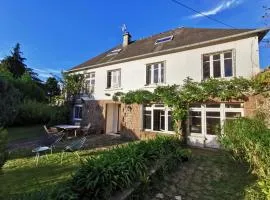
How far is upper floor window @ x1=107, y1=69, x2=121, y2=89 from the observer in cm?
1660

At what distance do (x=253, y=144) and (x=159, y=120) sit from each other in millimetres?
8127

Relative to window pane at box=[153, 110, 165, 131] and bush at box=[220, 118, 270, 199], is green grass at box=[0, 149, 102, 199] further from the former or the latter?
window pane at box=[153, 110, 165, 131]

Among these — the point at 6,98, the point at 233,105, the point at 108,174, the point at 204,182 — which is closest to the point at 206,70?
the point at 233,105

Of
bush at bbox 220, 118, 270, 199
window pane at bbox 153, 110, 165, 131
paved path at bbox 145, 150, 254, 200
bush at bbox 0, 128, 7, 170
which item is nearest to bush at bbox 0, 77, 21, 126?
bush at bbox 0, 128, 7, 170

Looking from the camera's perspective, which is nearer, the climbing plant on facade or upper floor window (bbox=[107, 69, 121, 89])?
the climbing plant on facade

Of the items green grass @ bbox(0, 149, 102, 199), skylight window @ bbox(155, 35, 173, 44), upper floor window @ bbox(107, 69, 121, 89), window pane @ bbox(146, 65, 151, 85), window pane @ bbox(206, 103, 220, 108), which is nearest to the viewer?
green grass @ bbox(0, 149, 102, 199)

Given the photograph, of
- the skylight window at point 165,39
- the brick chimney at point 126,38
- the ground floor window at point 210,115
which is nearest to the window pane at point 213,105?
the ground floor window at point 210,115

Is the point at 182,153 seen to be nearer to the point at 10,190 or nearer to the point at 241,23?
the point at 10,190

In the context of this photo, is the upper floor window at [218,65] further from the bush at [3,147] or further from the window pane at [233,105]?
the bush at [3,147]

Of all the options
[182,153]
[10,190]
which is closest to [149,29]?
[182,153]

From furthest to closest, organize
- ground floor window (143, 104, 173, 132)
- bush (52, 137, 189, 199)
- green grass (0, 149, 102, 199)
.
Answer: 1. ground floor window (143, 104, 173, 132)
2. green grass (0, 149, 102, 199)
3. bush (52, 137, 189, 199)

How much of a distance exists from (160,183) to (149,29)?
1642 centimetres

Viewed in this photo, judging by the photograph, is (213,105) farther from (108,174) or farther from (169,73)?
(108,174)

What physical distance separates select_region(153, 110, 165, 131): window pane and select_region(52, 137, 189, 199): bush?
7272mm
